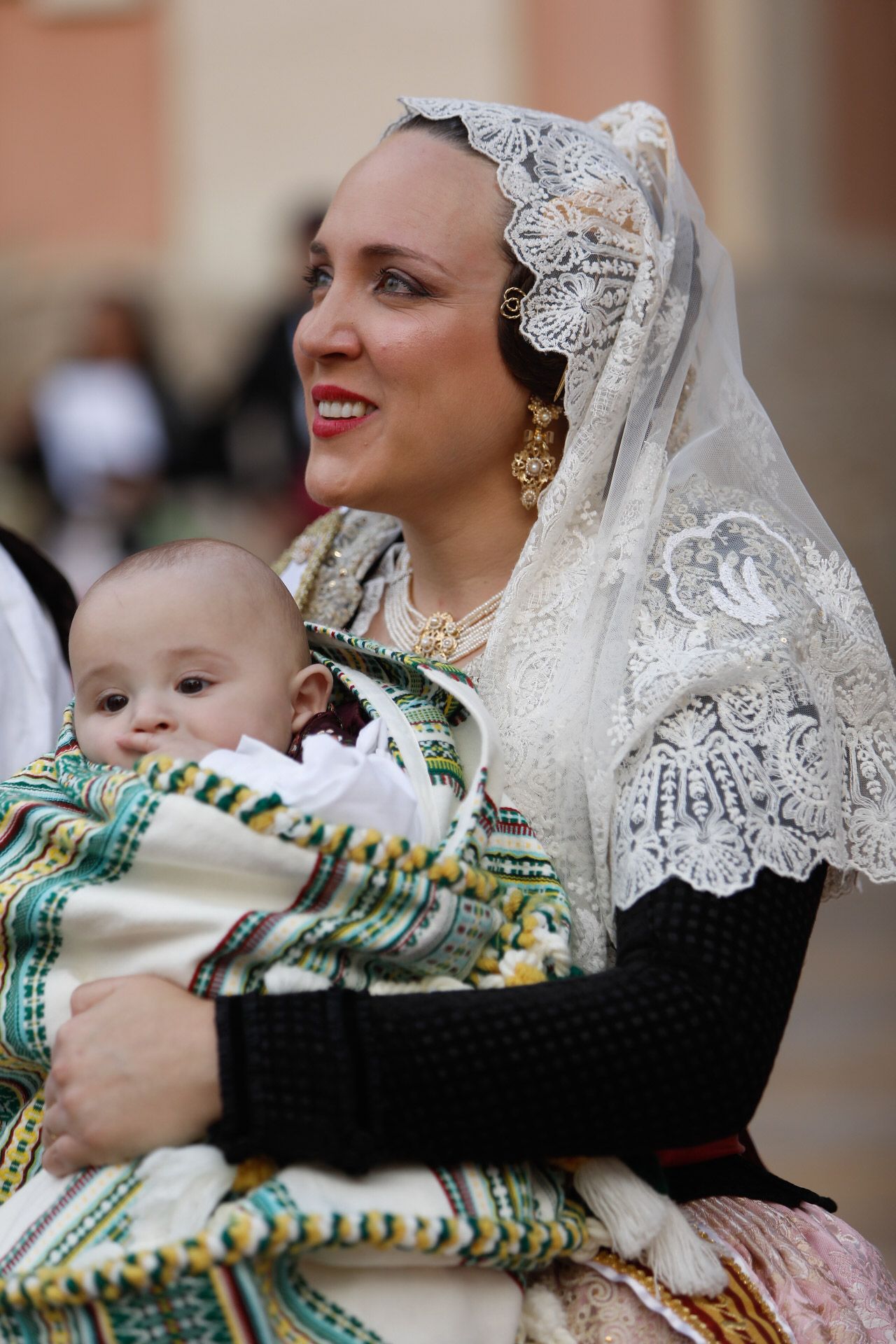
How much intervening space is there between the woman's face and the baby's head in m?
0.34

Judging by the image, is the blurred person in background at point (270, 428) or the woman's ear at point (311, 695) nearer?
the woman's ear at point (311, 695)

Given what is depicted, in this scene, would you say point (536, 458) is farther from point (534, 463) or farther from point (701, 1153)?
point (701, 1153)

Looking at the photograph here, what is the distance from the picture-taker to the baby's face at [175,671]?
6.14ft

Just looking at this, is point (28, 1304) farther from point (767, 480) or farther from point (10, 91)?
point (10, 91)

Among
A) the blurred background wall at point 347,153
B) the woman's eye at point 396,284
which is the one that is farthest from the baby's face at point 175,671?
the blurred background wall at point 347,153

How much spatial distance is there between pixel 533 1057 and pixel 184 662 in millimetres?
644

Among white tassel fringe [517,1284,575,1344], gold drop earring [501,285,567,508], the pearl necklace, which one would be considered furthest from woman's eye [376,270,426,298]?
white tassel fringe [517,1284,575,1344]

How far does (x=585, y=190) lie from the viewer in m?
2.26

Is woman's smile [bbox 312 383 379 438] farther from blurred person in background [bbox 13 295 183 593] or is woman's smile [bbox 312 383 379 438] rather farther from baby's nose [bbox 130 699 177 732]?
blurred person in background [bbox 13 295 183 593]

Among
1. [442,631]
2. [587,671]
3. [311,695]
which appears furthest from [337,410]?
[587,671]

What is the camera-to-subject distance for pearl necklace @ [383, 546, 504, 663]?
234 cm

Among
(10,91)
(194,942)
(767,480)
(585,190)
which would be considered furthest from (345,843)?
(10,91)

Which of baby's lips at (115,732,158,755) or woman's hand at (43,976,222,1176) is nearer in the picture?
woman's hand at (43,976,222,1176)

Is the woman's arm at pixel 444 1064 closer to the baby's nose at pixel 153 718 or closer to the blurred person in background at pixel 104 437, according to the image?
the baby's nose at pixel 153 718
